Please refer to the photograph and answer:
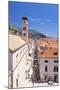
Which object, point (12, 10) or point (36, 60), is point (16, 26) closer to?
point (12, 10)

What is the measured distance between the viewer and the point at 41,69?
8.54ft

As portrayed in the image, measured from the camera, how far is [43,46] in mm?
2639

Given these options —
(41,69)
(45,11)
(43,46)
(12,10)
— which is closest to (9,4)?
(12,10)

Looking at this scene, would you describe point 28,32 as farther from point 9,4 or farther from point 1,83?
point 1,83

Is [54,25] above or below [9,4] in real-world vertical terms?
below

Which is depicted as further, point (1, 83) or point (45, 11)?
point (45, 11)

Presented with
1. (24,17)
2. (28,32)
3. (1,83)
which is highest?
(24,17)

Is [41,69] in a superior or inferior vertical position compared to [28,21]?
inferior

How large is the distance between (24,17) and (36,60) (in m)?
0.48

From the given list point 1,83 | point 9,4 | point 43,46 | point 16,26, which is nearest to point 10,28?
point 16,26

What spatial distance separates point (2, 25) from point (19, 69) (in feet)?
1.62

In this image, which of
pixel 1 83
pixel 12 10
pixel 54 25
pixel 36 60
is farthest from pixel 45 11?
pixel 1 83

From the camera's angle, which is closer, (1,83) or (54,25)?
(1,83)

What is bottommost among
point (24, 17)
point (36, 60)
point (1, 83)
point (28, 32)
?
point (1, 83)
